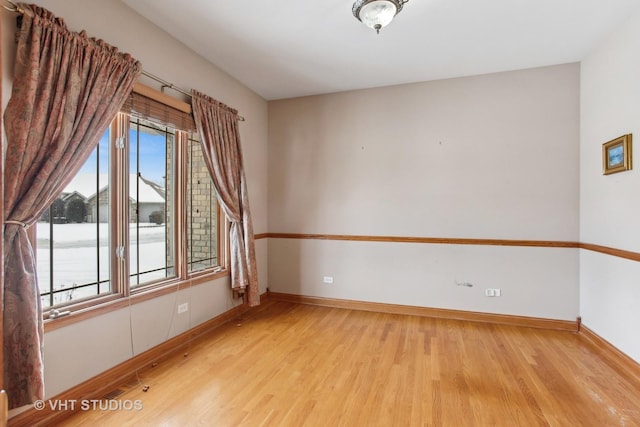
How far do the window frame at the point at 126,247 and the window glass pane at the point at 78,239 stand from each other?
0.05 meters

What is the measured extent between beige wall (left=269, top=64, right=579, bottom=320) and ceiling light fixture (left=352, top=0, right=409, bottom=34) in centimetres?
158

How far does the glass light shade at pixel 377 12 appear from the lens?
2219 millimetres

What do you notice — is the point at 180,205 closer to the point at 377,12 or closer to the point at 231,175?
the point at 231,175

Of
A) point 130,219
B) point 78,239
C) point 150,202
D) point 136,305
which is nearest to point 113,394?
point 136,305

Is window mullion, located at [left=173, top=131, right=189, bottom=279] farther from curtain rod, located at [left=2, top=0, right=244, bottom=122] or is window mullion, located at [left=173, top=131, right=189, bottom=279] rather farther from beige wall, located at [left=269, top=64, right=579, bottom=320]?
beige wall, located at [left=269, top=64, right=579, bottom=320]

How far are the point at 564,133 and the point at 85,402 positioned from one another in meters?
4.77

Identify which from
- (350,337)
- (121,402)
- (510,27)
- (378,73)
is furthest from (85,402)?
(510,27)

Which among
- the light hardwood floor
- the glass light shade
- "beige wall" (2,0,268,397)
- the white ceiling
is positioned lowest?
the light hardwood floor

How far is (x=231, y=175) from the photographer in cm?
333

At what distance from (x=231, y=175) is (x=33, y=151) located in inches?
68.3

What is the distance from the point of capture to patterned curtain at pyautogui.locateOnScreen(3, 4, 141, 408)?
1.65 meters

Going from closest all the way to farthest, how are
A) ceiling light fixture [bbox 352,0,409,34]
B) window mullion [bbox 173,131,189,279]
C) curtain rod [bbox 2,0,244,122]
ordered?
curtain rod [bbox 2,0,244,122] → ceiling light fixture [bbox 352,0,409,34] → window mullion [bbox 173,131,189,279]

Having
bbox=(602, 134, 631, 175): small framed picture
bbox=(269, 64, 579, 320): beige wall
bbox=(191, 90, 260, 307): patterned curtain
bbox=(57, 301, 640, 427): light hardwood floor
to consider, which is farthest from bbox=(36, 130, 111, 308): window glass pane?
bbox=(602, 134, 631, 175): small framed picture

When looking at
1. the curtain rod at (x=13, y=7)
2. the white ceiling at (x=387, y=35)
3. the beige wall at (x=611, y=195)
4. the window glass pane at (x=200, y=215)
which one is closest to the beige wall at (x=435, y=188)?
the beige wall at (x=611, y=195)
